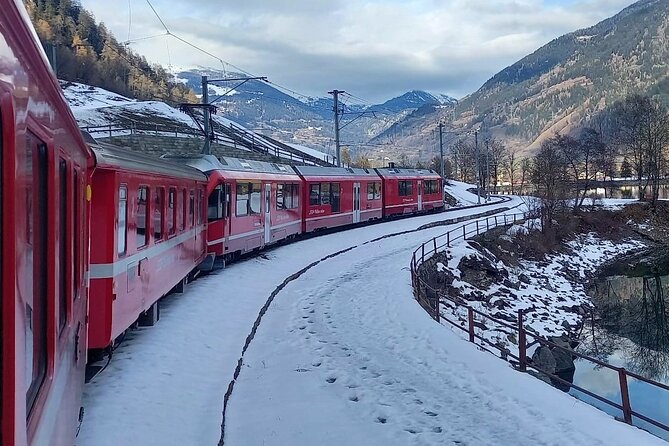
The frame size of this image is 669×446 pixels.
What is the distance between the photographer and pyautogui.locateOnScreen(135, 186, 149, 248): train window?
9008 millimetres

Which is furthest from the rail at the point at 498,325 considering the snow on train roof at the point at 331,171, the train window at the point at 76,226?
the train window at the point at 76,226

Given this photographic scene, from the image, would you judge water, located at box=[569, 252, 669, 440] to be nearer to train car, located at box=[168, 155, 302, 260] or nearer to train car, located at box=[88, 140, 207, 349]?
train car, located at box=[88, 140, 207, 349]

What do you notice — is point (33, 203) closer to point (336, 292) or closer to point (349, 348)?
point (349, 348)

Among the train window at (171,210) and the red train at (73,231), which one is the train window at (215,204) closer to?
the red train at (73,231)

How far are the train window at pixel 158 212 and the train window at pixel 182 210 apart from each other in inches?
66.9

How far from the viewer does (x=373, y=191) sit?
114ft

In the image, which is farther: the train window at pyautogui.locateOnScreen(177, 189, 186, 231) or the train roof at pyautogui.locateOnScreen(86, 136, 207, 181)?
the train window at pyautogui.locateOnScreen(177, 189, 186, 231)

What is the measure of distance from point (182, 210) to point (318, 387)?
17.5 feet

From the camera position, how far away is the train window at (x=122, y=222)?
26.1 feet

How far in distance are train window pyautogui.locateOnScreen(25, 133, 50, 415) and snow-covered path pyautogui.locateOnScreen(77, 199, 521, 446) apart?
382cm

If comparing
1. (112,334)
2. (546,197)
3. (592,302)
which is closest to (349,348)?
(112,334)

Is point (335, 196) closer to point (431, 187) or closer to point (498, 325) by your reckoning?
point (498, 325)

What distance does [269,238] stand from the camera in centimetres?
2127

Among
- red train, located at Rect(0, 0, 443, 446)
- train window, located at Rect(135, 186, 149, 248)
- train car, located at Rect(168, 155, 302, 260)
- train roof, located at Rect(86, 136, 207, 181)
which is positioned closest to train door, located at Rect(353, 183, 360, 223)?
train car, located at Rect(168, 155, 302, 260)
